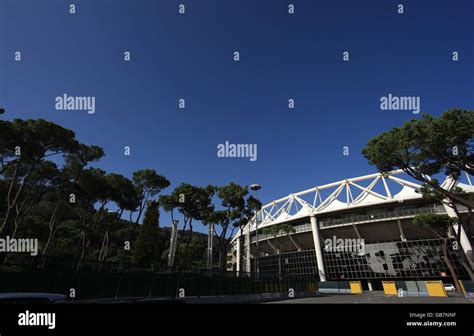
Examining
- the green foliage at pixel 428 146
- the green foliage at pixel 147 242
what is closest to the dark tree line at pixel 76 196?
the green foliage at pixel 147 242

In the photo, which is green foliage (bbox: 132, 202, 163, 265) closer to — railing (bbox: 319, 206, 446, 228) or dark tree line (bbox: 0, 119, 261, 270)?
dark tree line (bbox: 0, 119, 261, 270)

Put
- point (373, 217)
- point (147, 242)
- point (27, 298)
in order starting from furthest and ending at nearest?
point (373, 217) < point (147, 242) < point (27, 298)

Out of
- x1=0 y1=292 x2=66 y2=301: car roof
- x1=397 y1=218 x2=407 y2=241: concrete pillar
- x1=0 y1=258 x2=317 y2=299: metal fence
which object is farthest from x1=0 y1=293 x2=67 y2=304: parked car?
x1=397 y1=218 x2=407 y2=241: concrete pillar

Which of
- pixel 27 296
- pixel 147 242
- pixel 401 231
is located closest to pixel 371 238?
pixel 401 231

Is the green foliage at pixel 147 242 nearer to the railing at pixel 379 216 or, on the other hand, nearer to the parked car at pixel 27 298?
the railing at pixel 379 216

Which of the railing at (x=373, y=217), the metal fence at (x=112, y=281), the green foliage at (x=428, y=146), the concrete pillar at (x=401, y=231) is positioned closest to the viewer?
the metal fence at (x=112, y=281)

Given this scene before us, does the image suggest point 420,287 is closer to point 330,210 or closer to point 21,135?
point 330,210

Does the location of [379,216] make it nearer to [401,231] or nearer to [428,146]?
[401,231]

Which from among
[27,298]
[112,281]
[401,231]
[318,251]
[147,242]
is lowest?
[318,251]

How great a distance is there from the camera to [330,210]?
56469 millimetres

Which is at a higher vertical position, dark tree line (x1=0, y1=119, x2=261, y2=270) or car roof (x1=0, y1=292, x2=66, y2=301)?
dark tree line (x1=0, y1=119, x2=261, y2=270)

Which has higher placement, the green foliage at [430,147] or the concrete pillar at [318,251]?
the green foliage at [430,147]

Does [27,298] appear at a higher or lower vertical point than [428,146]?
lower

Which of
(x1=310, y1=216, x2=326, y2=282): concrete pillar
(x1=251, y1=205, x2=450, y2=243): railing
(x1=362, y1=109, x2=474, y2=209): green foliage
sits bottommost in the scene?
(x1=310, y1=216, x2=326, y2=282): concrete pillar
